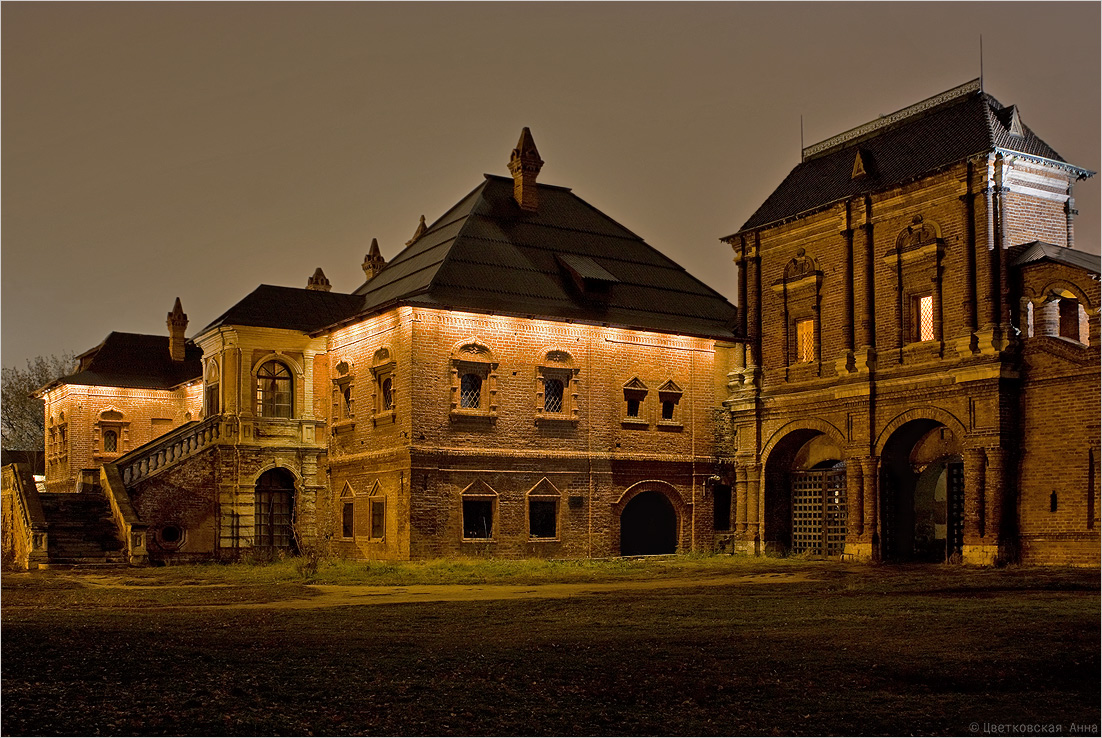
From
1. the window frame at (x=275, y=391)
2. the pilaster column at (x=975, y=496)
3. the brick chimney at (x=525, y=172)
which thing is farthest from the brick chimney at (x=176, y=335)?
the pilaster column at (x=975, y=496)

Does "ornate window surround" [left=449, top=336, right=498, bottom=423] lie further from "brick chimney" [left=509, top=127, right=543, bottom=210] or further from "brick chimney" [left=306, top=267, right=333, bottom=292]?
"brick chimney" [left=306, top=267, right=333, bottom=292]

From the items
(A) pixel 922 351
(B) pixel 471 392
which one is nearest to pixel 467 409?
(B) pixel 471 392

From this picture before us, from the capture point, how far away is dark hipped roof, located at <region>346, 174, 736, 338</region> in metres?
33.1

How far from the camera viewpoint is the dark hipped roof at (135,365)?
48719 millimetres

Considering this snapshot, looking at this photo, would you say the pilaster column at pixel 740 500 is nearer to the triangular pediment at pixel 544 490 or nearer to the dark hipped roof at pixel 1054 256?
the triangular pediment at pixel 544 490

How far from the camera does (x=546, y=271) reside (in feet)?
115

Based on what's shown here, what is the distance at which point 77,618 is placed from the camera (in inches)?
650

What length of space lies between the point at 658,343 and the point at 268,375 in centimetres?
1174

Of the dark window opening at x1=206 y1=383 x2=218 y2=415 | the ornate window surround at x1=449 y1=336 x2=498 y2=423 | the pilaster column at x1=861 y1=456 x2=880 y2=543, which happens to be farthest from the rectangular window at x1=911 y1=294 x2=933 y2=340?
the dark window opening at x1=206 y1=383 x2=218 y2=415

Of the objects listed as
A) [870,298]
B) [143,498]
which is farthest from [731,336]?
[143,498]

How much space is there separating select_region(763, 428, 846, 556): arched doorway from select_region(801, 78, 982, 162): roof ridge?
8.61m

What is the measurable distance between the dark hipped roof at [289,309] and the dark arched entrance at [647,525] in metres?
10.6

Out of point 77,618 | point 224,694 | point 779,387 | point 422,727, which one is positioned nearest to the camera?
point 422,727

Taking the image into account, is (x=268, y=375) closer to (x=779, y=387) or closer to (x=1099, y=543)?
(x=779, y=387)
